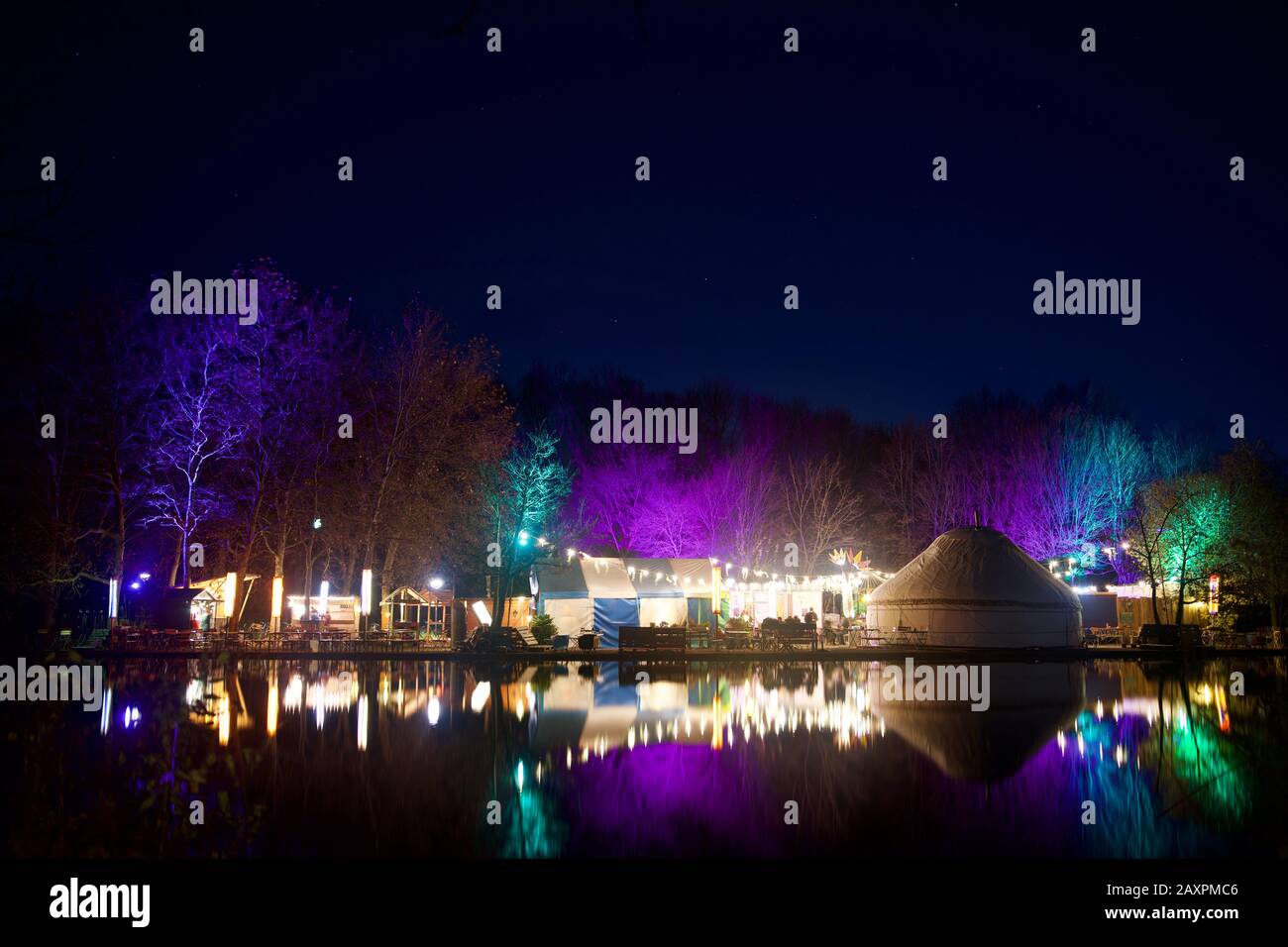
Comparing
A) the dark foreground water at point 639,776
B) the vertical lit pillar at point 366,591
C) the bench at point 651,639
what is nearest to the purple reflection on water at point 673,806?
the dark foreground water at point 639,776

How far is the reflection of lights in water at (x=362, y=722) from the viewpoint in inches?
494

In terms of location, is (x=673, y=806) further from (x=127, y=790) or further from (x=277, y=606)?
(x=277, y=606)

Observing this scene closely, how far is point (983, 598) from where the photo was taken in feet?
116

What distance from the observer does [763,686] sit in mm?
21922

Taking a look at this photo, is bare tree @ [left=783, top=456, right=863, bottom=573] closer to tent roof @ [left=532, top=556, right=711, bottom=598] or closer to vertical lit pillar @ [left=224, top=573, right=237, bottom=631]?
tent roof @ [left=532, top=556, right=711, bottom=598]

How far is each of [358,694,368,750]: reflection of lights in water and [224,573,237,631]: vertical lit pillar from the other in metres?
18.1

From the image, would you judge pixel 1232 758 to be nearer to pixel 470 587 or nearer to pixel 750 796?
pixel 750 796

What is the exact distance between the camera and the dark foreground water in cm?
778

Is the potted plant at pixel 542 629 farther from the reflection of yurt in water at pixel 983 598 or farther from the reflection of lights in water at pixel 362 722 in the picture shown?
the reflection of lights in water at pixel 362 722

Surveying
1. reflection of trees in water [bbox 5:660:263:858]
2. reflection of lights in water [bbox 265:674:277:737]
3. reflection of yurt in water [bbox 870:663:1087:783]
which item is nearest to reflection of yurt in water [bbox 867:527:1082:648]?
reflection of yurt in water [bbox 870:663:1087:783]

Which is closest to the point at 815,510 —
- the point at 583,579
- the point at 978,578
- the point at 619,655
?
the point at 978,578

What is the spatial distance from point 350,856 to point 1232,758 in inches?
406

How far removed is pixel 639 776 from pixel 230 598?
3264cm
